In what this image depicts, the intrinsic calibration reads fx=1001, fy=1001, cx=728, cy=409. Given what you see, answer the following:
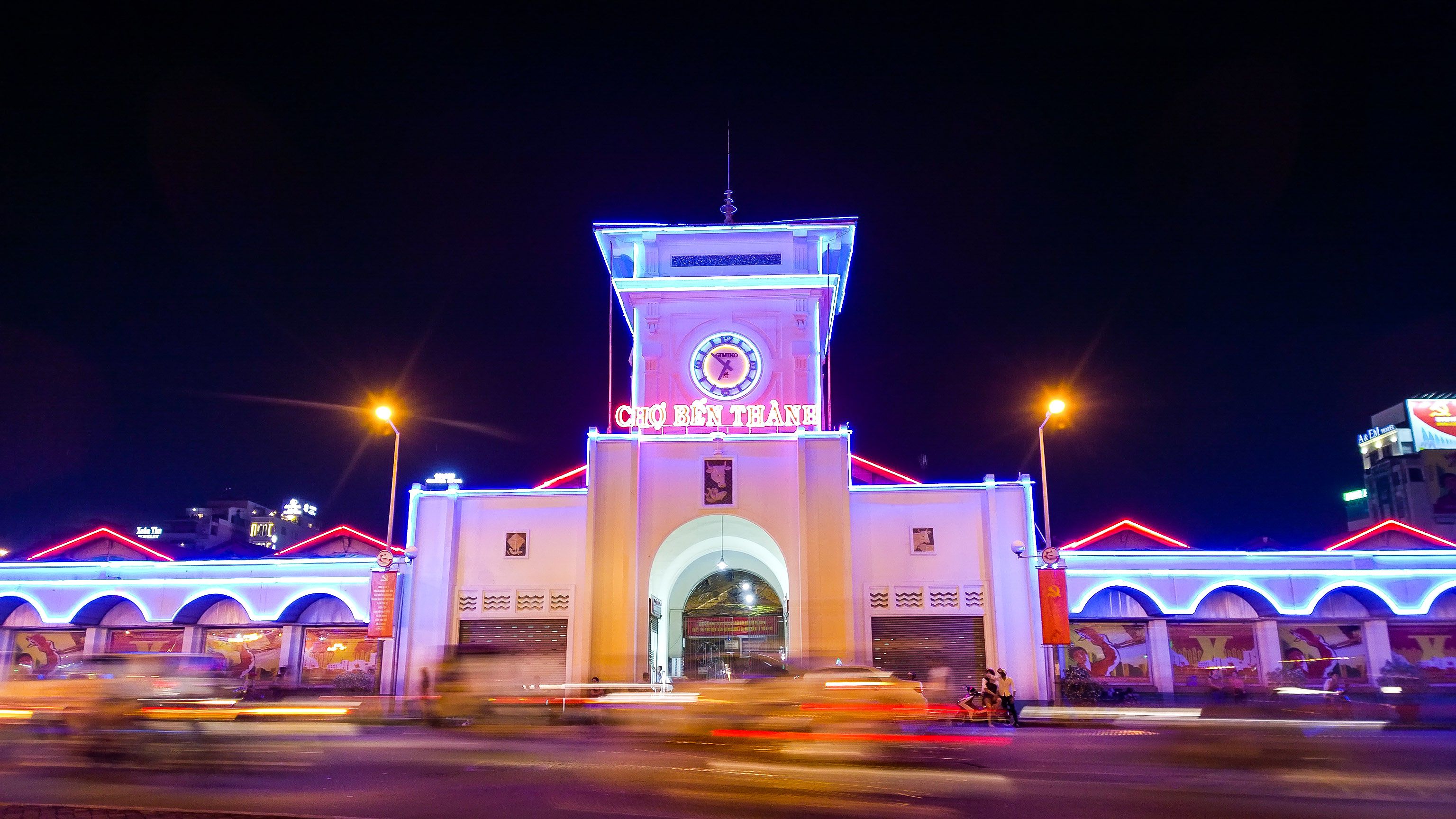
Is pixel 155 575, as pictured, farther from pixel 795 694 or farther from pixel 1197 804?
pixel 1197 804

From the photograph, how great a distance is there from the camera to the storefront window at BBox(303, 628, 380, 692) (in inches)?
1320

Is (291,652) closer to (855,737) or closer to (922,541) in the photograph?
(922,541)

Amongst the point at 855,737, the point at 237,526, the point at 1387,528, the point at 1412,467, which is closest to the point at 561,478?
the point at 855,737

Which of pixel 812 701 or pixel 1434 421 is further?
pixel 1434 421

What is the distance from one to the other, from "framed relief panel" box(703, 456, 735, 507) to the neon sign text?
1536 millimetres

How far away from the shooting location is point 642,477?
30.6m

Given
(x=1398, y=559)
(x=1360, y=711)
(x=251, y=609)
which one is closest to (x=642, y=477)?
(x=251, y=609)

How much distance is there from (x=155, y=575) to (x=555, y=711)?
1786 cm

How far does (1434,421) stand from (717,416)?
71.5 metres

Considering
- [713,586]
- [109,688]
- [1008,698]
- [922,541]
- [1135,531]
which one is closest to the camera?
[109,688]

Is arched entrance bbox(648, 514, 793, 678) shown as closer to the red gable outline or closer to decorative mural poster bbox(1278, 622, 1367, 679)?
the red gable outline

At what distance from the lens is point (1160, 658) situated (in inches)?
1252

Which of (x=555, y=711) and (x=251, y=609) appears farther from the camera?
(x=251, y=609)

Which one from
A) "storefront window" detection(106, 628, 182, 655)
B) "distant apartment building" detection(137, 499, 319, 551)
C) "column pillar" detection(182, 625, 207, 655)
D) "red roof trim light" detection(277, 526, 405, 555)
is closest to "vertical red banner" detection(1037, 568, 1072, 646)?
"red roof trim light" detection(277, 526, 405, 555)
